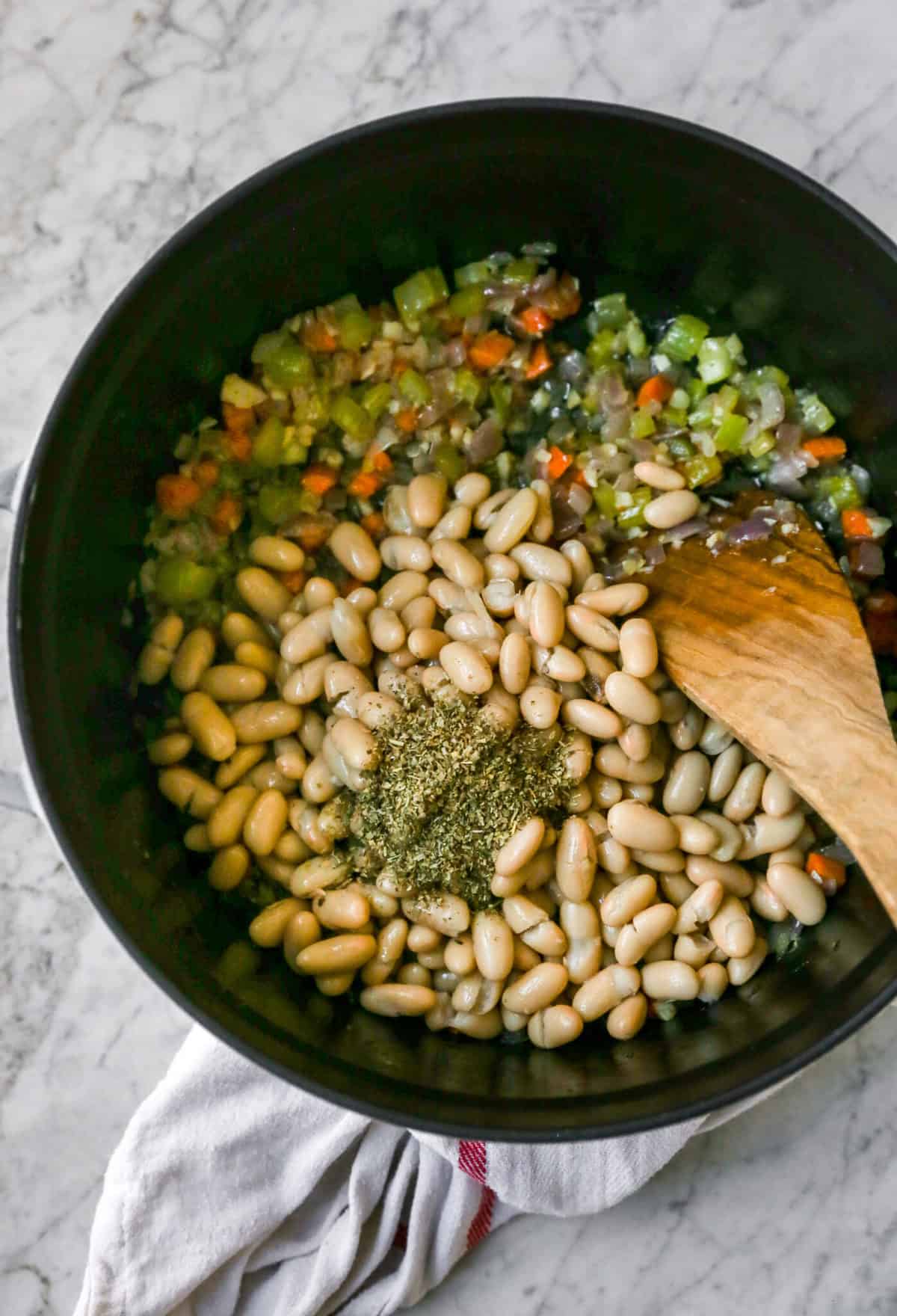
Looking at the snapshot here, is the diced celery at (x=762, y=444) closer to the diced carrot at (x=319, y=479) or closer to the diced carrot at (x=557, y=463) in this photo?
the diced carrot at (x=557, y=463)

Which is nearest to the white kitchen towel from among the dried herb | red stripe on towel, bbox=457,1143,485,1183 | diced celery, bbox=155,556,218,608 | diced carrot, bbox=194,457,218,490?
red stripe on towel, bbox=457,1143,485,1183

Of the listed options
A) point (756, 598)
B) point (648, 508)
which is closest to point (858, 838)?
point (756, 598)

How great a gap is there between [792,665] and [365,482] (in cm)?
45

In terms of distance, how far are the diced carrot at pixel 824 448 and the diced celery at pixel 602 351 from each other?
0.70ft

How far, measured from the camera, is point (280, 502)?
123cm

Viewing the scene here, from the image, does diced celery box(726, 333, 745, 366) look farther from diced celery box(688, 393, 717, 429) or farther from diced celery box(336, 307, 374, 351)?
diced celery box(336, 307, 374, 351)

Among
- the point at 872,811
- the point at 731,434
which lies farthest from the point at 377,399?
the point at 872,811

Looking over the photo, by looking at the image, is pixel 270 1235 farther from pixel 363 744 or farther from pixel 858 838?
pixel 858 838

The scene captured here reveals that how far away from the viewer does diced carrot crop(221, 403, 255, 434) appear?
4.01 ft

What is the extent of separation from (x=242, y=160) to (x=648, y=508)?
55 centimetres

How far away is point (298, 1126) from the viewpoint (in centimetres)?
121

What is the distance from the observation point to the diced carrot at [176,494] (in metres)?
1.20

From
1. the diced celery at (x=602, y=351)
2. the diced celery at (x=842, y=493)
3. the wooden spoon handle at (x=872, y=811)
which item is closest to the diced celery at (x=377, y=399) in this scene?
the diced celery at (x=602, y=351)

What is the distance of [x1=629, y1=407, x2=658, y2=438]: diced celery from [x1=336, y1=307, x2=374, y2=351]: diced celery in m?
0.28
